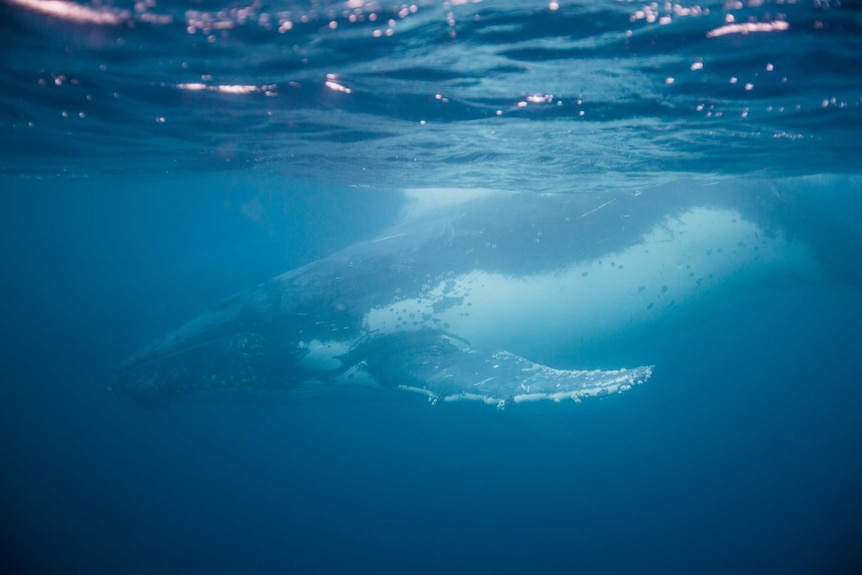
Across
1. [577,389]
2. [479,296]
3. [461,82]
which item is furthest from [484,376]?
[461,82]

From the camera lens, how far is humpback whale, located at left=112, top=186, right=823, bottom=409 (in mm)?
10641

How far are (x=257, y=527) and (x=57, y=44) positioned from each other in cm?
2074

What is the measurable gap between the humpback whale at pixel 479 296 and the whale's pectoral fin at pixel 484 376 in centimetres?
6

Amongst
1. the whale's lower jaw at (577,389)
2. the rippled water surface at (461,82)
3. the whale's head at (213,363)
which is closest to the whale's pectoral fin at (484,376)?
the whale's lower jaw at (577,389)

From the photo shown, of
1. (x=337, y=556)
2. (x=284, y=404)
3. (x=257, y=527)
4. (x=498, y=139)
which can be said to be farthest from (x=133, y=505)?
(x=498, y=139)

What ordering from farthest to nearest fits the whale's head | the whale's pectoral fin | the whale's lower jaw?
the whale's head → the whale's pectoral fin → the whale's lower jaw

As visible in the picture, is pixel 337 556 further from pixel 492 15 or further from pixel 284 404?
pixel 492 15

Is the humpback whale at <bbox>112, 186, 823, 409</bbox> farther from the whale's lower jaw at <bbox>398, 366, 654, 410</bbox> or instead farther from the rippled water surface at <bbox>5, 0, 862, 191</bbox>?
the rippled water surface at <bbox>5, 0, 862, 191</bbox>

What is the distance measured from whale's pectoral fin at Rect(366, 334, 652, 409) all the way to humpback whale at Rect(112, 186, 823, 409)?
0.19 feet

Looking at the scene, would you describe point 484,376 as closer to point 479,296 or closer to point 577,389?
point 577,389

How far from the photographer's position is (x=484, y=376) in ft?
30.0

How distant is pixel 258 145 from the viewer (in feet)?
40.6

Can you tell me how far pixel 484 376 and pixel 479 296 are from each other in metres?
2.41

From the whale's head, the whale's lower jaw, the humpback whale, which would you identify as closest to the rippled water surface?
the humpback whale
